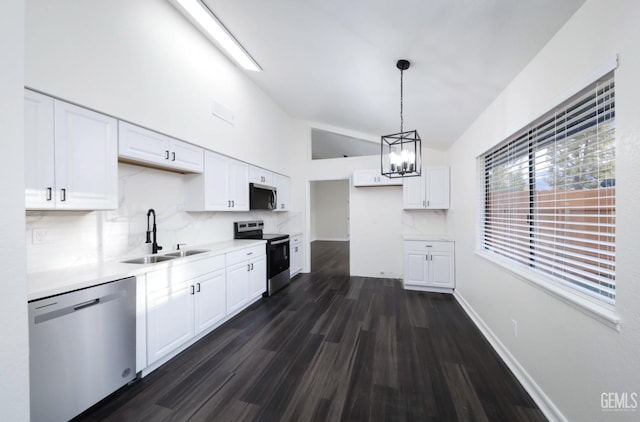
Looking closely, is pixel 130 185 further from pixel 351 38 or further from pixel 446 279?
pixel 446 279

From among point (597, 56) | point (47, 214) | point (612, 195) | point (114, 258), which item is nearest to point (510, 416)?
point (612, 195)

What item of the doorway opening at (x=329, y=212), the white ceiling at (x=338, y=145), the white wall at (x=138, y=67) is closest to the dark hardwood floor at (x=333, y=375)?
the white wall at (x=138, y=67)

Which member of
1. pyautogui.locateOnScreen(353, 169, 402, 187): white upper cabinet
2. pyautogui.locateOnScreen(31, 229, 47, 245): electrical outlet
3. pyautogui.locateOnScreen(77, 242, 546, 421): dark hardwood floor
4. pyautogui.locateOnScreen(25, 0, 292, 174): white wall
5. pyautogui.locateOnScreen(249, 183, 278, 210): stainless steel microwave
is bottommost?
pyautogui.locateOnScreen(77, 242, 546, 421): dark hardwood floor

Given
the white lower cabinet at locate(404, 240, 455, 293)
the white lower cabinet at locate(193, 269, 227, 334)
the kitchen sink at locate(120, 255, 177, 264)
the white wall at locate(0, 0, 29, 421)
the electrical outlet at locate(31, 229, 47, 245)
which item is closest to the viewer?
the white wall at locate(0, 0, 29, 421)

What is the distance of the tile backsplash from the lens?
178cm

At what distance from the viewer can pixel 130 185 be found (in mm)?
2383

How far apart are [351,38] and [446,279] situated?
368cm

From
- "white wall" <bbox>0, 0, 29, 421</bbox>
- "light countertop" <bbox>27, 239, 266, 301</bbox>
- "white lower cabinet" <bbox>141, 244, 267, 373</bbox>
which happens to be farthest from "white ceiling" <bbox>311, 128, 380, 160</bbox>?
"white wall" <bbox>0, 0, 29, 421</bbox>

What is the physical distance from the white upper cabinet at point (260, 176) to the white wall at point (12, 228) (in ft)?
9.93

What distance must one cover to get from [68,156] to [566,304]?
3394 millimetres

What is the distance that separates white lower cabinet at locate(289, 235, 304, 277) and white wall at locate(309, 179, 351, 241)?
4.91m

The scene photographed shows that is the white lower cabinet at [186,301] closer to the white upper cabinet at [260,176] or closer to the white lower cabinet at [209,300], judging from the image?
the white lower cabinet at [209,300]

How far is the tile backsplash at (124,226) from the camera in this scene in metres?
Result: 1.78

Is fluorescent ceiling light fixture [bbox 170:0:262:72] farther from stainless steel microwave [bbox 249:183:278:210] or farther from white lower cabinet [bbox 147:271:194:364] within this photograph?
white lower cabinet [bbox 147:271:194:364]
